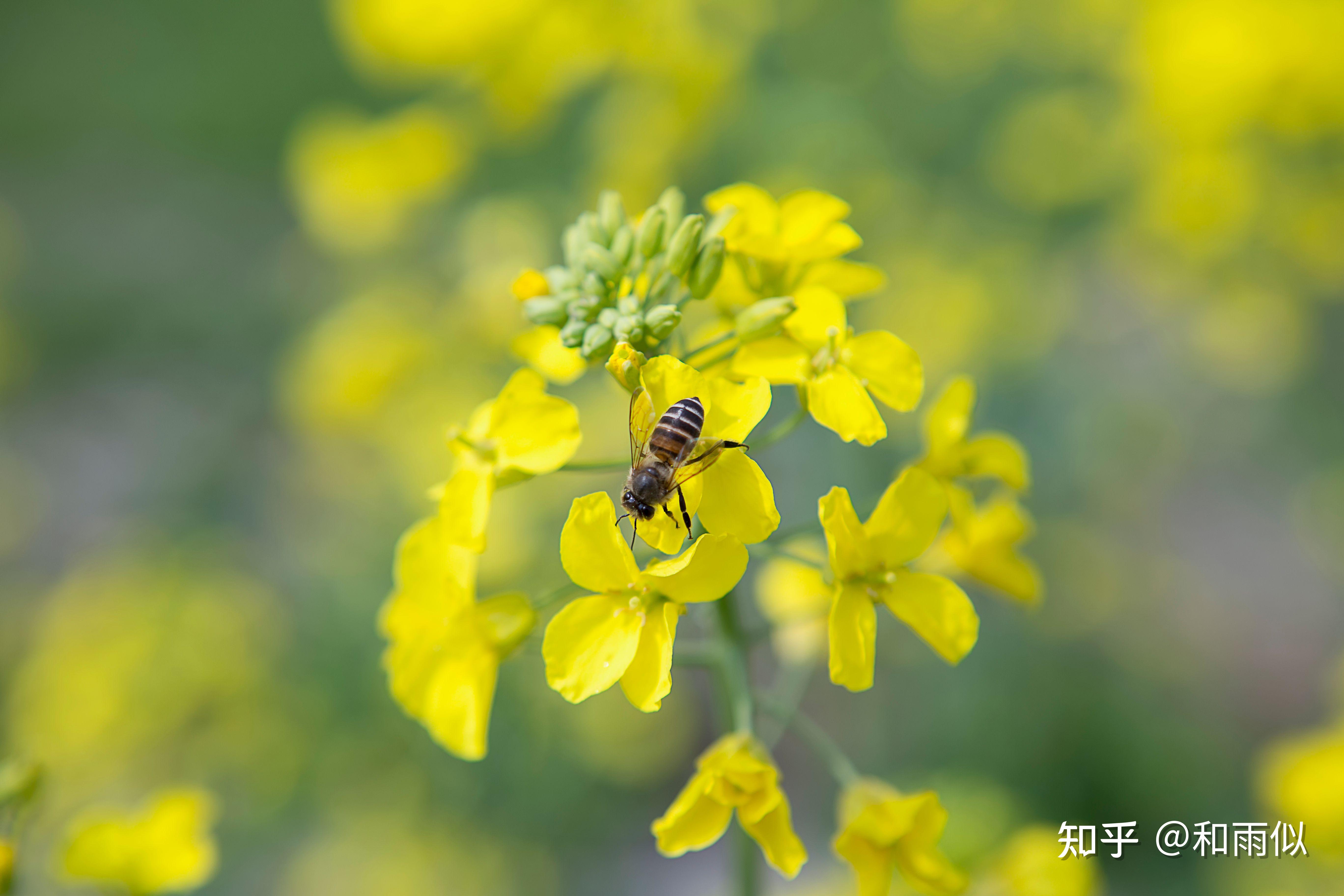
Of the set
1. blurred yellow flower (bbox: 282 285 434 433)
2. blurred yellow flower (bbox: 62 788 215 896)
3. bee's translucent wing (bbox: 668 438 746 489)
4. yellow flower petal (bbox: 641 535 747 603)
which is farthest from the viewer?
blurred yellow flower (bbox: 282 285 434 433)

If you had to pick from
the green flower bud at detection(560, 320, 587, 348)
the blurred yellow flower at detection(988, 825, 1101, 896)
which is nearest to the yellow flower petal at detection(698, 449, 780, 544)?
the green flower bud at detection(560, 320, 587, 348)

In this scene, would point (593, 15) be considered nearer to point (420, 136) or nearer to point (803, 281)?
point (420, 136)

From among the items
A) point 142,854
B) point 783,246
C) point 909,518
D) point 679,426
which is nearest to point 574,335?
point 679,426

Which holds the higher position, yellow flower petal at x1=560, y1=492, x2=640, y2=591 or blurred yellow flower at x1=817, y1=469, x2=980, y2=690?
yellow flower petal at x1=560, y1=492, x2=640, y2=591

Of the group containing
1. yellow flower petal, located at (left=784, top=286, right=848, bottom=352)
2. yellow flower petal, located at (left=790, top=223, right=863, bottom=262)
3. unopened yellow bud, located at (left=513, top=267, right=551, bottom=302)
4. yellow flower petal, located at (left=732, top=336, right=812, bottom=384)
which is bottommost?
yellow flower petal, located at (left=732, top=336, right=812, bottom=384)

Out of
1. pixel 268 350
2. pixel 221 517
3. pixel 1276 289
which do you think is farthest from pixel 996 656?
pixel 268 350

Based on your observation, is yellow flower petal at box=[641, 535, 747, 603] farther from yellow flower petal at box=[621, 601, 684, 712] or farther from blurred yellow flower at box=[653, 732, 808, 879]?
blurred yellow flower at box=[653, 732, 808, 879]

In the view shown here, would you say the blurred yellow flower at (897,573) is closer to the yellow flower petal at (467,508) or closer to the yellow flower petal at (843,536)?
the yellow flower petal at (843,536)

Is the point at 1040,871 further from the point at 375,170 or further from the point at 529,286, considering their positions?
the point at 375,170

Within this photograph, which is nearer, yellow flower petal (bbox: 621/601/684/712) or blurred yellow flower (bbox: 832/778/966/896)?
yellow flower petal (bbox: 621/601/684/712)
